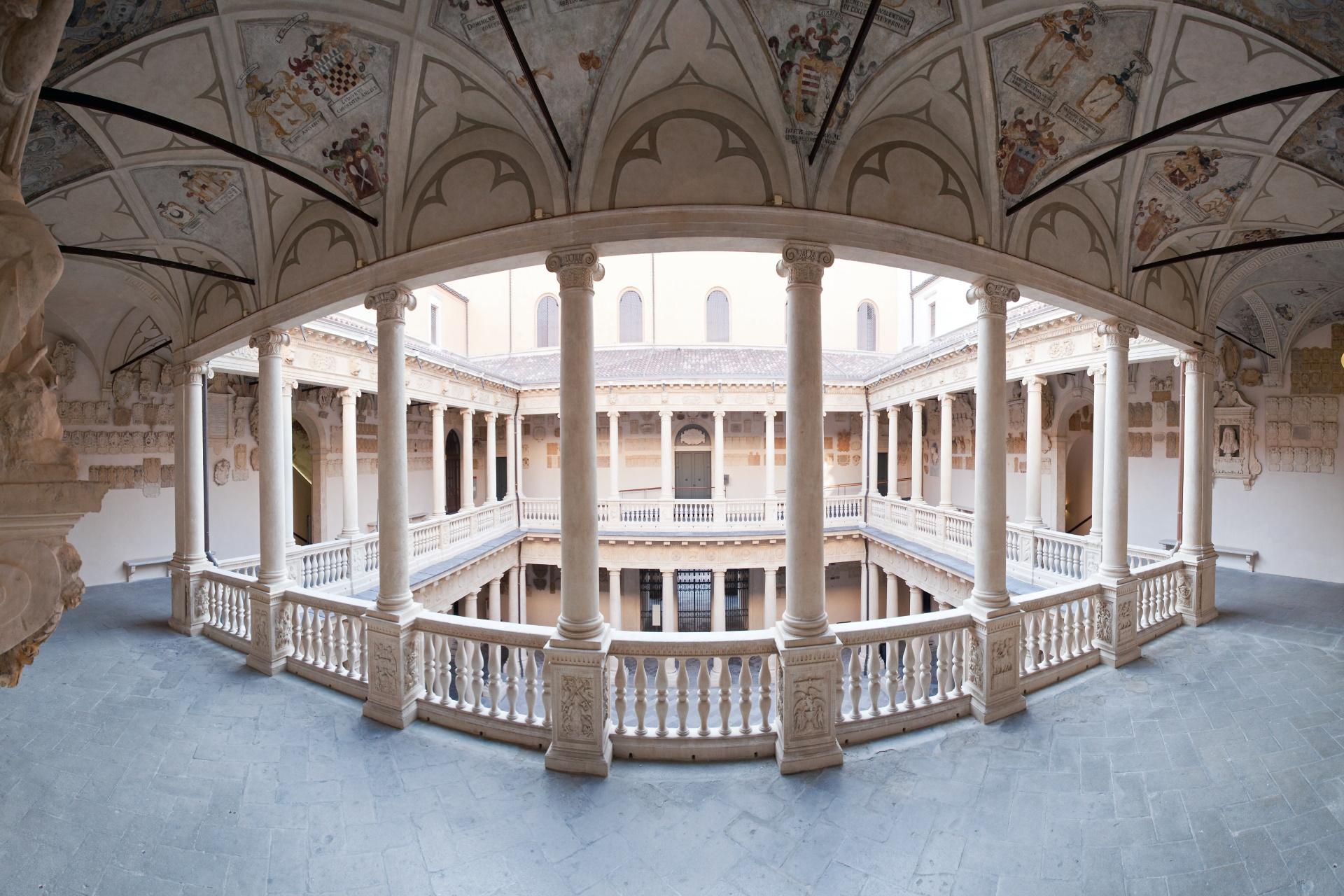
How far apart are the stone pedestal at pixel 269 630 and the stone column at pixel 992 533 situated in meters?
7.82

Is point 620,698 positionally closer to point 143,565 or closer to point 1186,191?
point 1186,191

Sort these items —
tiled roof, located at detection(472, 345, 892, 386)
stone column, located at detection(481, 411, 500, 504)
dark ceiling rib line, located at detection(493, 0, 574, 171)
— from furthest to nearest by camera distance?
stone column, located at detection(481, 411, 500, 504) → tiled roof, located at detection(472, 345, 892, 386) → dark ceiling rib line, located at detection(493, 0, 574, 171)

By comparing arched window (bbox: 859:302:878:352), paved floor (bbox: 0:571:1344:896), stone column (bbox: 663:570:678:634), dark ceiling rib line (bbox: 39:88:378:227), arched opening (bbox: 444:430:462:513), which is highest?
arched window (bbox: 859:302:878:352)

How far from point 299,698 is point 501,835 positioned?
3.49 metres

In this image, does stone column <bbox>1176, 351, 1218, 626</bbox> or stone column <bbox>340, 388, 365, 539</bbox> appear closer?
stone column <bbox>1176, 351, 1218, 626</bbox>

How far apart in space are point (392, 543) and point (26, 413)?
12.9 feet

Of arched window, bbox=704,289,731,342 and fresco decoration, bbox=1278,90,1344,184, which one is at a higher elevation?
arched window, bbox=704,289,731,342

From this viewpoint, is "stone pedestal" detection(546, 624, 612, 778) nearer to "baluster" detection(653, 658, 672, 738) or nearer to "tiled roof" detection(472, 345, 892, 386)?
"baluster" detection(653, 658, 672, 738)

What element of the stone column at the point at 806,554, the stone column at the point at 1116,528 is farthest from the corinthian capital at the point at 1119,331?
the stone column at the point at 806,554

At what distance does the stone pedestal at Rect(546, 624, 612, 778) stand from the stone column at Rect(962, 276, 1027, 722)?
3.67 m

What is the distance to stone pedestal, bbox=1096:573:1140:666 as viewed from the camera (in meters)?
6.48

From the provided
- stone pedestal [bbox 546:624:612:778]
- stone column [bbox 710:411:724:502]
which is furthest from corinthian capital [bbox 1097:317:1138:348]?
stone column [bbox 710:411:724:502]

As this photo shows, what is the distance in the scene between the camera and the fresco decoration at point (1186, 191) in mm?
5926

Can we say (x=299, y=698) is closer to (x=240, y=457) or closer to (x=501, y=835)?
(x=501, y=835)
